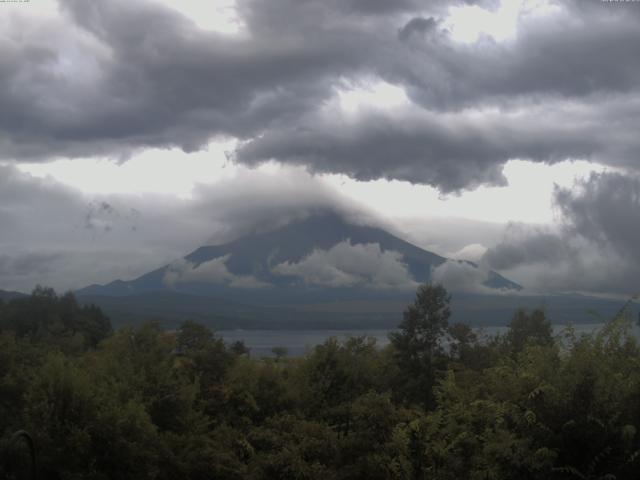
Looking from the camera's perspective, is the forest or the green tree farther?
the green tree

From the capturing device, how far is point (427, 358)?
4219cm

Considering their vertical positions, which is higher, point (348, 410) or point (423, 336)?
point (423, 336)

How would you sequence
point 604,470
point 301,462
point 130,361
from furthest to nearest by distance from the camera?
1. point 130,361
2. point 301,462
3. point 604,470

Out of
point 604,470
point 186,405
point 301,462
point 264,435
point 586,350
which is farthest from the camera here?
point 186,405

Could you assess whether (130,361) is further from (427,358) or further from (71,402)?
(427,358)

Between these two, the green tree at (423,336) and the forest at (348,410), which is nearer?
the forest at (348,410)

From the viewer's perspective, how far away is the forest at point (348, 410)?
1185 cm

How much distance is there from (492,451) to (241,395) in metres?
20.1

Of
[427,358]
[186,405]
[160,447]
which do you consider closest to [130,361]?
[186,405]

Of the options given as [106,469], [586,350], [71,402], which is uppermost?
[586,350]

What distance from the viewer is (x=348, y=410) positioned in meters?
24.6

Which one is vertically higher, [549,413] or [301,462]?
[549,413]

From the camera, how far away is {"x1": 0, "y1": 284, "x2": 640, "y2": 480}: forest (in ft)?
38.9

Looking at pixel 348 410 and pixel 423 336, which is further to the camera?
pixel 423 336
